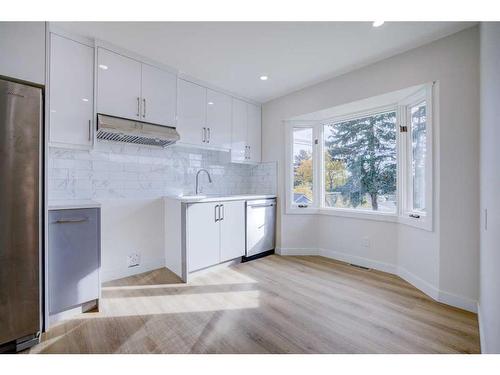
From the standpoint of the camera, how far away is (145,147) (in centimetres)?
295

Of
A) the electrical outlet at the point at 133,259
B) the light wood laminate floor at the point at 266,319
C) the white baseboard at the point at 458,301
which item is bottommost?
the light wood laminate floor at the point at 266,319

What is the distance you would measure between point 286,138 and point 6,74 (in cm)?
Result: 301

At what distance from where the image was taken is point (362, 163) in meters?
3.22

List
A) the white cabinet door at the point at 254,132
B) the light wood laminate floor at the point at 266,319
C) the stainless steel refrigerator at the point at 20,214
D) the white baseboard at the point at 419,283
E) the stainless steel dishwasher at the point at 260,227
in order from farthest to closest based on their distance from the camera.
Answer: the white cabinet door at the point at 254,132
the stainless steel dishwasher at the point at 260,227
the white baseboard at the point at 419,283
the light wood laminate floor at the point at 266,319
the stainless steel refrigerator at the point at 20,214

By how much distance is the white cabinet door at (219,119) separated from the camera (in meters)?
3.29

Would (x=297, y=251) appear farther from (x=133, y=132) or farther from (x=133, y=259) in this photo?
(x=133, y=132)

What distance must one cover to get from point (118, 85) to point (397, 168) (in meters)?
3.24

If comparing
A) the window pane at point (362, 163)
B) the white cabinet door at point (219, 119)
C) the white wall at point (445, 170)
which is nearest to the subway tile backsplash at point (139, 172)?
the white cabinet door at point (219, 119)

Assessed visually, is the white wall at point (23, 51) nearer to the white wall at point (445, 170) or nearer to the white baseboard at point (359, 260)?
the white wall at point (445, 170)

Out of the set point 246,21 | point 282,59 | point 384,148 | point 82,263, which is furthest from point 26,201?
point 384,148

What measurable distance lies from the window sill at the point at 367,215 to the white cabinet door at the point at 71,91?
274 cm

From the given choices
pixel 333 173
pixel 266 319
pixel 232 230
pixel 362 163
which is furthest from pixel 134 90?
pixel 362 163

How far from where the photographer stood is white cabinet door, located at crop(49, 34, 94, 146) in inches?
82.9
